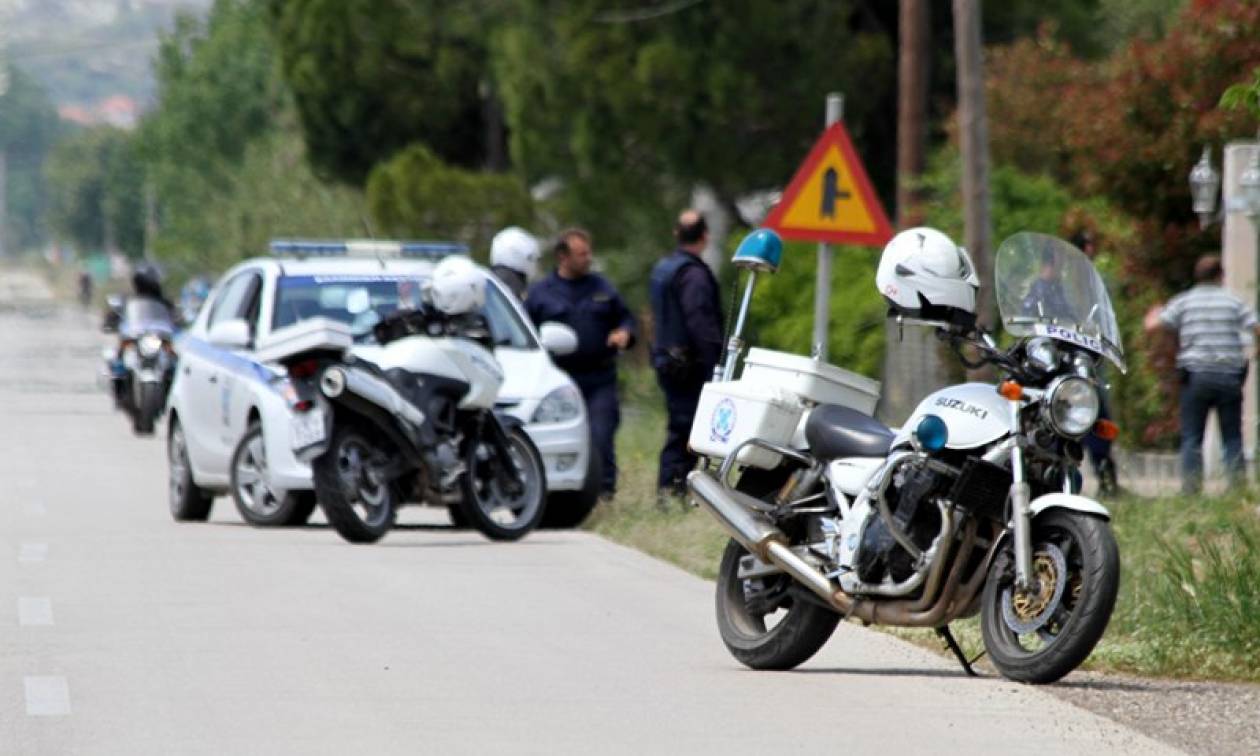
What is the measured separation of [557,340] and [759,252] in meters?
6.52

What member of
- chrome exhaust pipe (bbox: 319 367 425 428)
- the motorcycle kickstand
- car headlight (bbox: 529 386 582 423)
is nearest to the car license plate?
chrome exhaust pipe (bbox: 319 367 425 428)

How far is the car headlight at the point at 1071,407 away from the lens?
926 centimetres

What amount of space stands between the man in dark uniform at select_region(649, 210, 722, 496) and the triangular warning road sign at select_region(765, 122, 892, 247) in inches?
45.9

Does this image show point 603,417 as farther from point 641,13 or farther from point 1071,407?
point 641,13

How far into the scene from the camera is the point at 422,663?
10164 mm

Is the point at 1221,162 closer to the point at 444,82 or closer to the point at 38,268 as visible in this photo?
the point at 444,82

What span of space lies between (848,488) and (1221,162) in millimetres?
14971

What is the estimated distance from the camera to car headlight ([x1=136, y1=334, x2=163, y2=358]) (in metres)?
28.5

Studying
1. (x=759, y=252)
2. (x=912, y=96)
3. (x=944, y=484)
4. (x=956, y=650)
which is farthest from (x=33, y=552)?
(x=912, y=96)

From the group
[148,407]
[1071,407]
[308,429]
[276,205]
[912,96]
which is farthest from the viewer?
[276,205]

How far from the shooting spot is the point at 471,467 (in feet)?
51.1

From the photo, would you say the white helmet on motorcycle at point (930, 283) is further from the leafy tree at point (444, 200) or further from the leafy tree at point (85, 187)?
the leafy tree at point (85, 187)

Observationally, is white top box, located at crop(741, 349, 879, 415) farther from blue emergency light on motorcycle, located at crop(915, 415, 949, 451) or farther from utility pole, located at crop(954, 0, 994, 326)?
utility pole, located at crop(954, 0, 994, 326)

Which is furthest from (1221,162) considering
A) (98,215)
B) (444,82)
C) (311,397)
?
(98,215)
